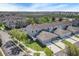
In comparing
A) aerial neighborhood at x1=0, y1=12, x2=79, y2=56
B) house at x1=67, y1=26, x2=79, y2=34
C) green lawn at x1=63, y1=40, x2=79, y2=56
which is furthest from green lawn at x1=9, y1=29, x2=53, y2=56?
house at x1=67, y1=26, x2=79, y2=34

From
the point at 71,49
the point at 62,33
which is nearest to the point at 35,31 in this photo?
the point at 62,33

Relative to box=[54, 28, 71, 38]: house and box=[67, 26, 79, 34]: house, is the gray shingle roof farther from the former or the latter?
box=[67, 26, 79, 34]: house

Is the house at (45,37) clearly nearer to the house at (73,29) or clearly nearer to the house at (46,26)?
the house at (46,26)

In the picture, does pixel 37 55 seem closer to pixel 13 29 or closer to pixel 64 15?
pixel 13 29

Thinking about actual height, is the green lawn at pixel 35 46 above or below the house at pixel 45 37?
below

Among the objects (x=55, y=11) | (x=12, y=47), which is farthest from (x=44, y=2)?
(x=12, y=47)

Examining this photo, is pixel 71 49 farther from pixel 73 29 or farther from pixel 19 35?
pixel 19 35


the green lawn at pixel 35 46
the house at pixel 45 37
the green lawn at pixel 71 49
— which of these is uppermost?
the house at pixel 45 37

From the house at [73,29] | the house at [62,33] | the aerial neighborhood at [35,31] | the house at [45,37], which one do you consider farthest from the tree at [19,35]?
the house at [73,29]
